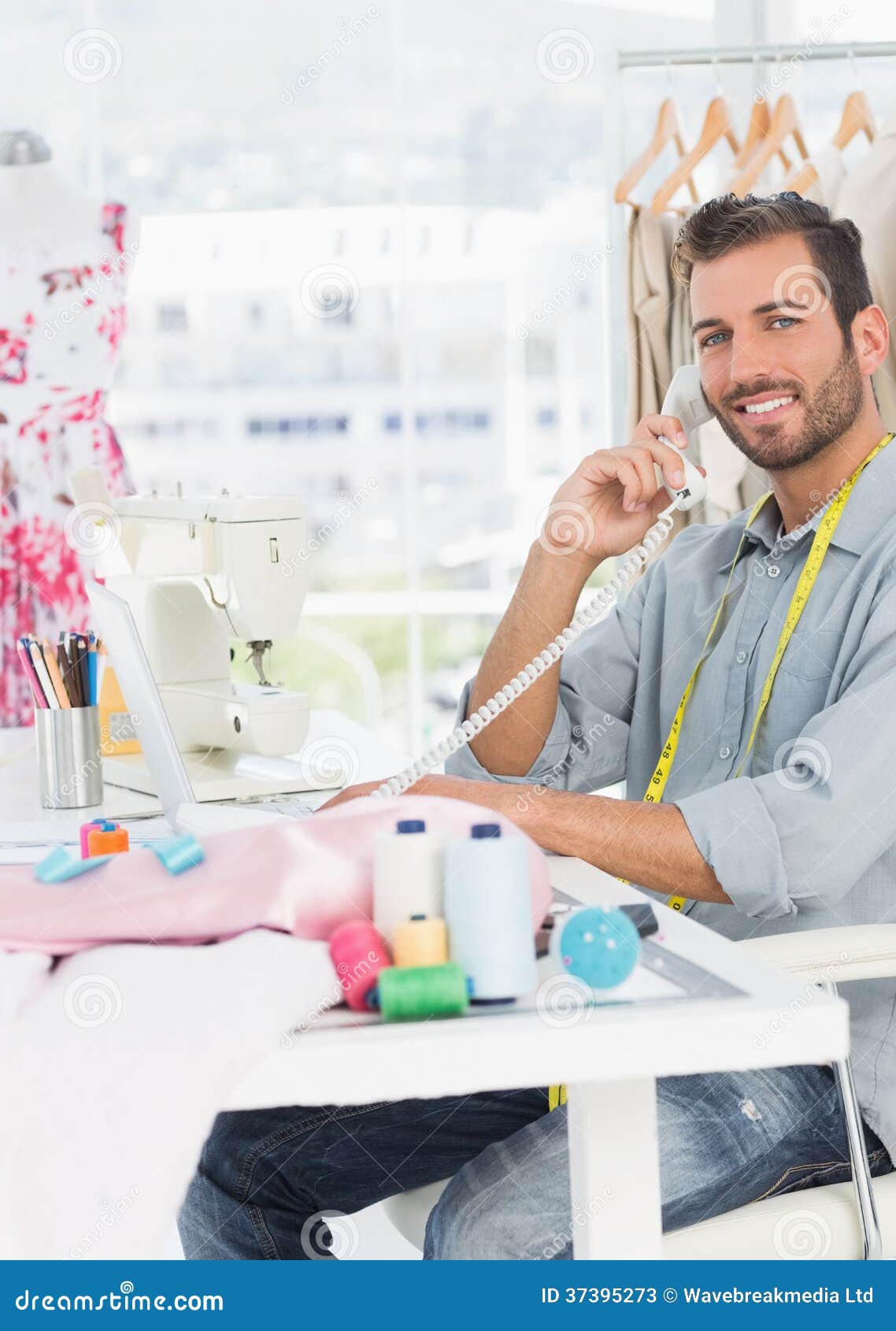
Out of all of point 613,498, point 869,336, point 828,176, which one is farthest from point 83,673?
point 828,176

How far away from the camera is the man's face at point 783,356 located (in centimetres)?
174

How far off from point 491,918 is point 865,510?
0.93m

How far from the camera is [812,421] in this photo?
173cm

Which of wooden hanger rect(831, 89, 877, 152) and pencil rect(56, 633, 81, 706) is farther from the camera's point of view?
wooden hanger rect(831, 89, 877, 152)

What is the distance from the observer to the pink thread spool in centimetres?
94

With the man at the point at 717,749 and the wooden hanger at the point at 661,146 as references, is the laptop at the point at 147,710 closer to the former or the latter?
the man at the point at 717,749

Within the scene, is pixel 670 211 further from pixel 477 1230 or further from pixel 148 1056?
pixel 148 1056

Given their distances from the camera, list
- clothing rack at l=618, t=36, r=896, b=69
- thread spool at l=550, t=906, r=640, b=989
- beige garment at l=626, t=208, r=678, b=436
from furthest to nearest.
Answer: beige garment at l=626, t=208, r=678, b=436
clothing rack at l=618, t=36, r=896, b=69
thread spool at l=550, t=906, r=640, b=989

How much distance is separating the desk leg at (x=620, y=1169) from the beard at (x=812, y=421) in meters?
0.96

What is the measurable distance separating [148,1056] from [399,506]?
349cm

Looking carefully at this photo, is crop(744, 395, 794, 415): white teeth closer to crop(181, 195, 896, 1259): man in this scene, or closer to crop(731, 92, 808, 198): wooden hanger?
crop(181, 195, 896, 1259): man

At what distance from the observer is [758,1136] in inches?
53.4

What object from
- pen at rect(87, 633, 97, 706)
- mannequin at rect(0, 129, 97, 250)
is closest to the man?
pen at rect(87, 633, 97, 706)

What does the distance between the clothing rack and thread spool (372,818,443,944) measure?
2401 mm
